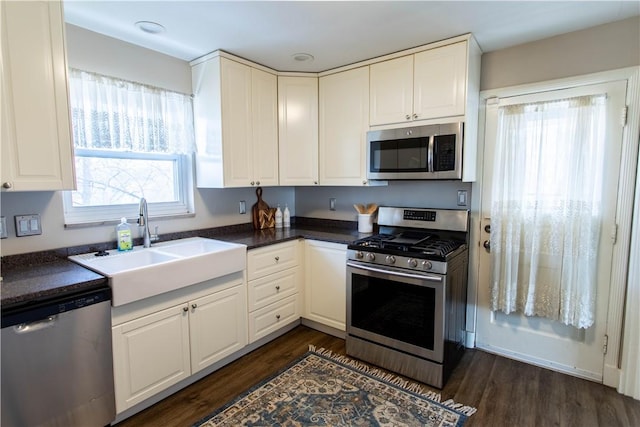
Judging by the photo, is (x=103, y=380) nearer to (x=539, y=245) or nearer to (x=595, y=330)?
(x=539, y=245)

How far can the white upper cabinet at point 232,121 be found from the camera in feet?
8.37

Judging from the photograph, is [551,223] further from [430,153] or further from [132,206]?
[132,206]

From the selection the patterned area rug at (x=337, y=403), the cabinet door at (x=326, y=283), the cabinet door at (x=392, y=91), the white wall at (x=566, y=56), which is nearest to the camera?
the patterned area rug at (x=337, y=403)

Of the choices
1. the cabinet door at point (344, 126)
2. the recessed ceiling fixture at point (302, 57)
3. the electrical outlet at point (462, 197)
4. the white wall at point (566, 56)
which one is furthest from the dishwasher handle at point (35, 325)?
the white wall at point (566, 56)

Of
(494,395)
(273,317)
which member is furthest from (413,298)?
(273,317)

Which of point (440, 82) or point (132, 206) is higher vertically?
point (440, 82)

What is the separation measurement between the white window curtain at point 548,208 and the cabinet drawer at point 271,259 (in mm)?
1642

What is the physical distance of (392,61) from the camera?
2562 mm

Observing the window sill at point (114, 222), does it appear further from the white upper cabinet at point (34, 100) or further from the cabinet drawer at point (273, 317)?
the cabinet drawer at point (273, 317)

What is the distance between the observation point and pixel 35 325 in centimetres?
145

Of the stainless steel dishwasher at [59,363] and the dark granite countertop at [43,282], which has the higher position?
the dark granite countertop at [43,282]

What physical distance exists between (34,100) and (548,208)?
125 inches

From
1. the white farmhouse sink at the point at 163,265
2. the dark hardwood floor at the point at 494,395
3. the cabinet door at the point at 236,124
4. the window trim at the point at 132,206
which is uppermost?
the cabinet door at the point at 236,124

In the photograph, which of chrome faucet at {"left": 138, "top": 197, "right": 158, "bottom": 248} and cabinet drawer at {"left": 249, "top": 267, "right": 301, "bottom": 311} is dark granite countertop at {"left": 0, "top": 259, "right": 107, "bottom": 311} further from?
cabinet drawer at {"left": 249, "top": 267, "right": 301, "bottom": 311}
